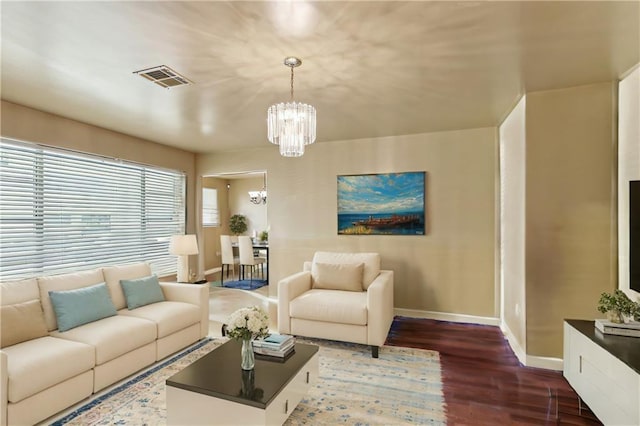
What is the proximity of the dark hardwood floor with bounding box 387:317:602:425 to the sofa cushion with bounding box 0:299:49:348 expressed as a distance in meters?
3.16

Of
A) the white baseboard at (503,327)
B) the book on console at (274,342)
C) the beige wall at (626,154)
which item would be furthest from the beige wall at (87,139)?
the beige wall at (626,154)

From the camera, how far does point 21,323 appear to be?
97.7 inches

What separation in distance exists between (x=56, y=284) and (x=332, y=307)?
253 cm

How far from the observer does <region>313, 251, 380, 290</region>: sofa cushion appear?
154 inches

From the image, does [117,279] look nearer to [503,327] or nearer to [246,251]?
[246,251]

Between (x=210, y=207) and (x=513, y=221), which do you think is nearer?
(x=513, y=221)

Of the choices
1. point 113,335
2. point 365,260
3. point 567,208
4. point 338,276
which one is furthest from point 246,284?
point 567,208

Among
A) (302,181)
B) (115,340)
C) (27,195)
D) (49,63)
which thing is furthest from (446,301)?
(27,195)

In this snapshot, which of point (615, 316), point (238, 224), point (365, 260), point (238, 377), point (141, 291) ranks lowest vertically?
point (238, 377)

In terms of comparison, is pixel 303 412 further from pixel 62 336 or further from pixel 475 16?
pixel 475 16

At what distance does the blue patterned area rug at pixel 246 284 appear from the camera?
6473 mm

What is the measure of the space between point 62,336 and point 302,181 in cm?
346

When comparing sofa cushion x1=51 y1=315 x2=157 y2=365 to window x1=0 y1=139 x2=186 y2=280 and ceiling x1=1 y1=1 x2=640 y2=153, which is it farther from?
ceiling x1=1 y1=1 x2=640 y2=153

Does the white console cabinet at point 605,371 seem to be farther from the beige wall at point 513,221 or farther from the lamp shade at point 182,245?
the lamp shade at point 182,245
